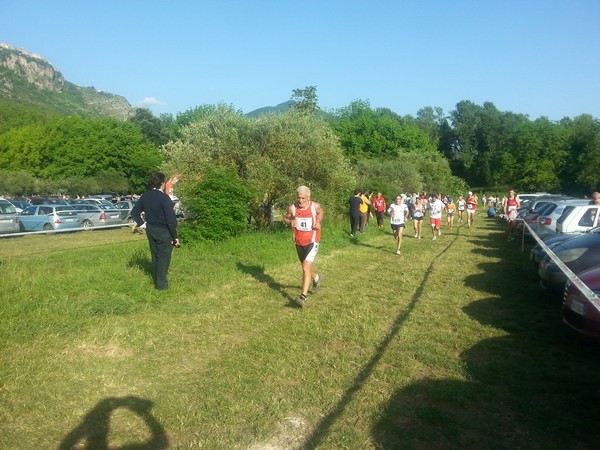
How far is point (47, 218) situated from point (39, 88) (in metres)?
159

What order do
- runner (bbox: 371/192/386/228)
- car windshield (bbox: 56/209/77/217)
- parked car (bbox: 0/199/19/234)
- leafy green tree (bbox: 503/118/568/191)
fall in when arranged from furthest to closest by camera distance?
1. leafy green tree (bbox: 503/118/568/191)
2. runner (bbox: 371/192/386/228)
3. car windshield (bbox: 56/209/77/217)
4. parked car (bbox: 0/199/19/234)

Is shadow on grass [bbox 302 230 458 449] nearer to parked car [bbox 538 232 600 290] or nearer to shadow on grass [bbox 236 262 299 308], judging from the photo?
shadow on grass [bbox 236 262 299 308]

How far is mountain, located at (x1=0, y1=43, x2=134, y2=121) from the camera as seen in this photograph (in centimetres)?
13138

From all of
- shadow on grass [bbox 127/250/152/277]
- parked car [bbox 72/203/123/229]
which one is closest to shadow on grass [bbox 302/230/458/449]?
shadow on grass [bbox 127/250/152/277]

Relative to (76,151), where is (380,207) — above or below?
below

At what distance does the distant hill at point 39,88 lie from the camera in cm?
12938

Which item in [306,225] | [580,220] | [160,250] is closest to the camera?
[160,250]

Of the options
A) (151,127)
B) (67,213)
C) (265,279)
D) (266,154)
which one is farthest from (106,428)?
(151,127)

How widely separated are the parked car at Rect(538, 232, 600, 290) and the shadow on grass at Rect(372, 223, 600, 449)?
1278 millimetres

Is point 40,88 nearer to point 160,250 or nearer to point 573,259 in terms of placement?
point 160,250

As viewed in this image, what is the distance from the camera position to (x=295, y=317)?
280 inches

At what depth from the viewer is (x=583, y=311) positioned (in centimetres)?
554

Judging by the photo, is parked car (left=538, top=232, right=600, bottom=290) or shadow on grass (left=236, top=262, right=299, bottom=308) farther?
shadow on grass (left=236, top=262, right=299, bottom=308)

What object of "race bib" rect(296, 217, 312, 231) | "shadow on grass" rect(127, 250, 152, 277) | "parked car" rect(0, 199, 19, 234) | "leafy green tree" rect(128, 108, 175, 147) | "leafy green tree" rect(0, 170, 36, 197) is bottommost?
"shadow on grass" rect(127, 250, 152, 277)
